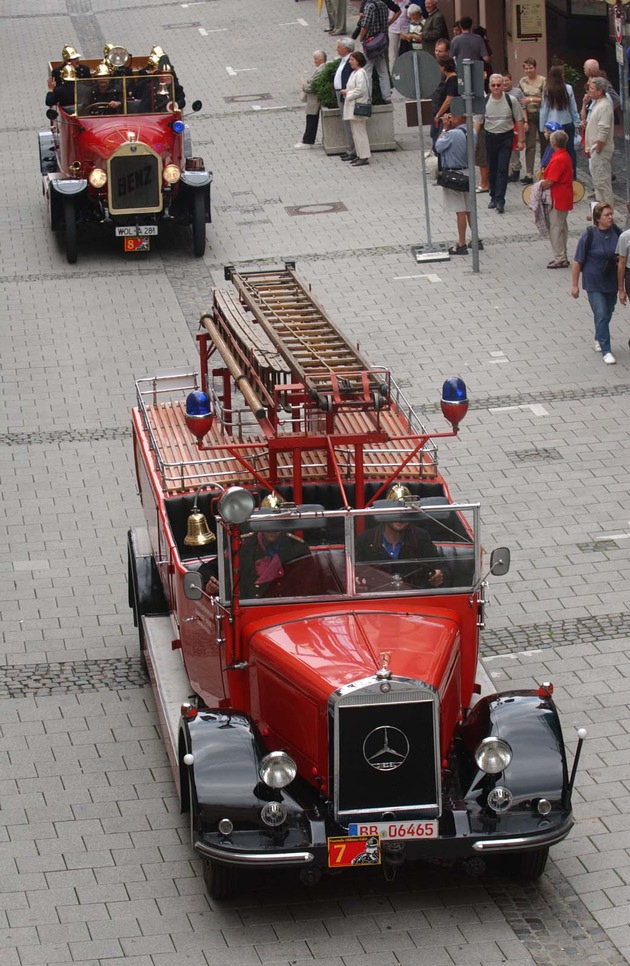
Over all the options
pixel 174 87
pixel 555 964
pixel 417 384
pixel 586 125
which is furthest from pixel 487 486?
pixel 174 87

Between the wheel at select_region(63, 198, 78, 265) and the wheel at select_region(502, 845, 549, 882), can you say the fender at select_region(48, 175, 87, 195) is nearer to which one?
the wheel at select_region(63, 198, 78, 265)

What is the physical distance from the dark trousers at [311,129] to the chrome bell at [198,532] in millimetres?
15703

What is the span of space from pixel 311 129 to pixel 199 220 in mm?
5062

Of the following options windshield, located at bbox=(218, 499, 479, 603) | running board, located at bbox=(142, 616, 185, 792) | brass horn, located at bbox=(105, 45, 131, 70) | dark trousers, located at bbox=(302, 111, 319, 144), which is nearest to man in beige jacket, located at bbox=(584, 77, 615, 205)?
dark trousers, located at bbox=(302, 111, 319, 144)

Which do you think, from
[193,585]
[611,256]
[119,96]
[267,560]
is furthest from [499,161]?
[193,585]

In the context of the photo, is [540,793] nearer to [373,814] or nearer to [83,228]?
[373,814]

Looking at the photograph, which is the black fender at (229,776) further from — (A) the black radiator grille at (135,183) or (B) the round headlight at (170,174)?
(B) the round headlight at (170,174)

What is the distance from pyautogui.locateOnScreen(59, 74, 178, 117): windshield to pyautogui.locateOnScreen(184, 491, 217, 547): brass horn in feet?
40.1

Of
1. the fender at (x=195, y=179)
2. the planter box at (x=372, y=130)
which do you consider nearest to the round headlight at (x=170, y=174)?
the fender at (x=195, y=179)

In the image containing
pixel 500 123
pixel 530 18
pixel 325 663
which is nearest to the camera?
pixel 325 663

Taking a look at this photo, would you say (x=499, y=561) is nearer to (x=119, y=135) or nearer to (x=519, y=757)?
(x=519, y=757)

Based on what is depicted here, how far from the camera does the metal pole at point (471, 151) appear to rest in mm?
18453

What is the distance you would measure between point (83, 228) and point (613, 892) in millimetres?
15309

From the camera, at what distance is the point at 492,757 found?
8406mm
